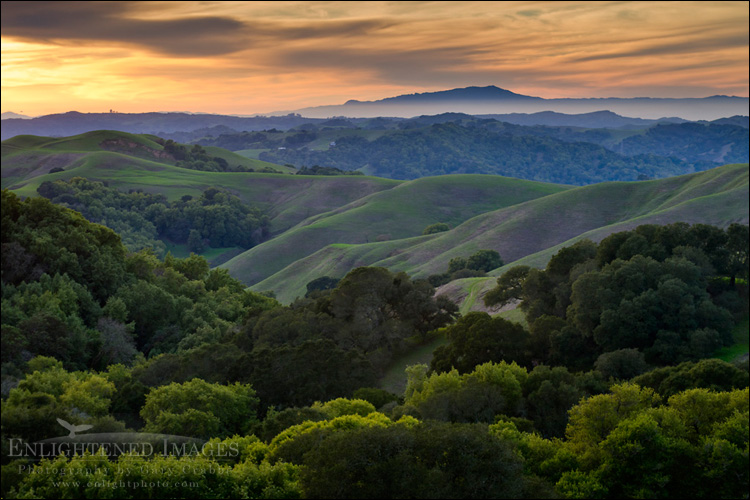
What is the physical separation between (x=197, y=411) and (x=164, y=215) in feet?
540

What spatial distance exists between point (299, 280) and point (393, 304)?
63.1 metres

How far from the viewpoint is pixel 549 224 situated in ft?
426

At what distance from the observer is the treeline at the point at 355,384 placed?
64.9 ft

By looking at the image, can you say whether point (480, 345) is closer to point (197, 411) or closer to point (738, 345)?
point (738, 345)

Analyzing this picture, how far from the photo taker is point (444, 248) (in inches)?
4712

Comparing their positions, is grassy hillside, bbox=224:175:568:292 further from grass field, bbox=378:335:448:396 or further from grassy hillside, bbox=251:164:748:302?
grass field, bbox=378:335:448:396

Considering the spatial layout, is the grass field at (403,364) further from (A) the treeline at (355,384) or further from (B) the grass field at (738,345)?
(B) the grass field at (738,345)

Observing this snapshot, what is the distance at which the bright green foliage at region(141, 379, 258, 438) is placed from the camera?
3022cm

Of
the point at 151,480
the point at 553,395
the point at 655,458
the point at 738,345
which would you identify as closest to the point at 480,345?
the point at 553,395

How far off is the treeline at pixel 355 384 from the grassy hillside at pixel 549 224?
42.5 metres

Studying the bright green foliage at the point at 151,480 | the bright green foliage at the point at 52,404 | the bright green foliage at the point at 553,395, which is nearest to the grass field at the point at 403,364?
the bright green foliage at the point at 553,395

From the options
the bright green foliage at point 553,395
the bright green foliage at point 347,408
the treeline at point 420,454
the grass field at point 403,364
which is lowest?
the grass field at point 403,364

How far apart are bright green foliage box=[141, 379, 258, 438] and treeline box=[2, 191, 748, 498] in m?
0.11

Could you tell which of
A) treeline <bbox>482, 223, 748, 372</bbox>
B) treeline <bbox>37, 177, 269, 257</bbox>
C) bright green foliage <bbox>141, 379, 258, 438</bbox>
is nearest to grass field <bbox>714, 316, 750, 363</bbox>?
treeline <bbox>482, 223, 748, 372</bbox>
